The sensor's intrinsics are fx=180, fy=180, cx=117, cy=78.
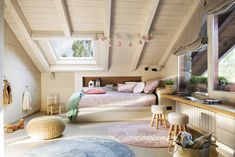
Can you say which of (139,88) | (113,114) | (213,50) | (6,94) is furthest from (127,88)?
(6,94)

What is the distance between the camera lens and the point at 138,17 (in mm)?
3668

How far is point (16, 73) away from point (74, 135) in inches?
86.3

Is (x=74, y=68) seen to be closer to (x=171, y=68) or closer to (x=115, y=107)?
(x=115, y=107)

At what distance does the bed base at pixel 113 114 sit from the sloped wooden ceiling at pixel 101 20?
4.83 feet

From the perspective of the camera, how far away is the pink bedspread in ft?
14.3

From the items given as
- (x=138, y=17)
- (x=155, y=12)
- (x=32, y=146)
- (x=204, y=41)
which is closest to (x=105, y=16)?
(x=138, y=17)

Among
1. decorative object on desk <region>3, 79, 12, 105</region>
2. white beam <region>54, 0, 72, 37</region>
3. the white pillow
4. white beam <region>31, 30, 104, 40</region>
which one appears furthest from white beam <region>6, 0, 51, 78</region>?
the white pillow

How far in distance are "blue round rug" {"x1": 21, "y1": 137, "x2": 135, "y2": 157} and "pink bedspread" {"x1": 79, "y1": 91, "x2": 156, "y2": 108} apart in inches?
57.1

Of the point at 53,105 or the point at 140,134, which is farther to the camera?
the point at 53,105

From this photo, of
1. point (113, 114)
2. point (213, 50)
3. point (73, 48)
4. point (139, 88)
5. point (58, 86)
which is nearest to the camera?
point (213, 50)

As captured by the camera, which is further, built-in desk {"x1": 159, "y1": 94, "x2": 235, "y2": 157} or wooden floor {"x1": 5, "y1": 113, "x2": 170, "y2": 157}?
wooden floor {"x1": 5, "y1": 113, "x2": 170, "y2": 157}

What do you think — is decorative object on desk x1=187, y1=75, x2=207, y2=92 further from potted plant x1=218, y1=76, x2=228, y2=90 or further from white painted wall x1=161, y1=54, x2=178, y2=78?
white painted wall x1=161, y1=54, x2=178, y2=78

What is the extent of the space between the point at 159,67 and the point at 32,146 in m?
4.09

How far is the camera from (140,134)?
3289mm
